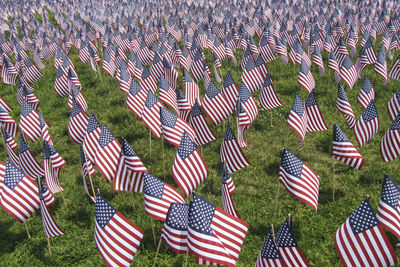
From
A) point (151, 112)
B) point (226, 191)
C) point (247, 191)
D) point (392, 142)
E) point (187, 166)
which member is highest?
point (392, 142)

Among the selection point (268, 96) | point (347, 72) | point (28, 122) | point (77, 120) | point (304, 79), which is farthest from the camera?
point (347, 72)

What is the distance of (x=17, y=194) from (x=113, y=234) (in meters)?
2.47

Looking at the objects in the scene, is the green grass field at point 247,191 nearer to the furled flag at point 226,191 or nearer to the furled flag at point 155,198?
the furled flag at point 226,191

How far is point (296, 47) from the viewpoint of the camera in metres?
14.4

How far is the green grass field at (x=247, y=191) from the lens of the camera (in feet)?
24.1

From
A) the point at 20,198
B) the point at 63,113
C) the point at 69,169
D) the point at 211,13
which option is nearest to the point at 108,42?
the point at 63,113

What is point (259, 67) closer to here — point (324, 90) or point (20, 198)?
point (324, 90)

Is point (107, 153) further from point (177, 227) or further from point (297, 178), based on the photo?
point (297, 178)

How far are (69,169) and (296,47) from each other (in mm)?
9005

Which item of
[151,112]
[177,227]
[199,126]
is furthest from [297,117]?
[177,227]

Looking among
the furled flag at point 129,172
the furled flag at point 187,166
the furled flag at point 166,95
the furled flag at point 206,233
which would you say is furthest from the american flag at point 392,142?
the furled flag at point 166,95

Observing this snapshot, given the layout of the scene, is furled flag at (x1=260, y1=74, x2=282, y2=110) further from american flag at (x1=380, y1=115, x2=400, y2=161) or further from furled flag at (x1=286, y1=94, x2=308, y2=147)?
american flag at (x1=380, y1=115, x2=400, y2=161)

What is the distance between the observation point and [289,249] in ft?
→ 16.9

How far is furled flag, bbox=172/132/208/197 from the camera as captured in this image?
24.0 ft
